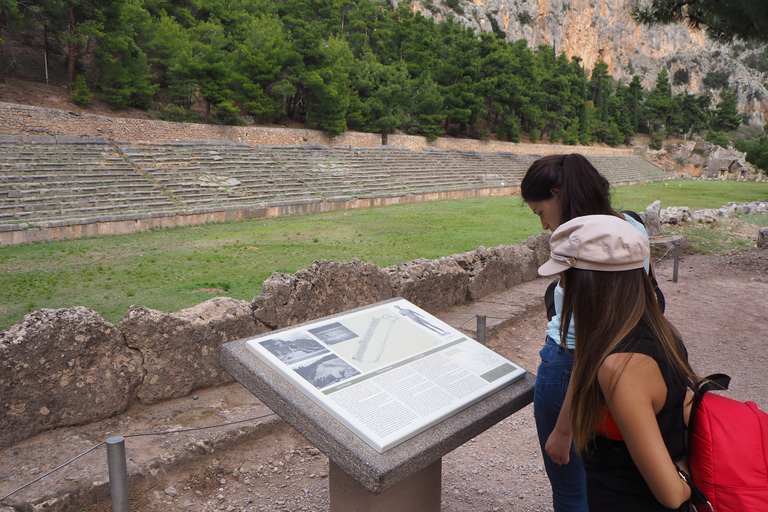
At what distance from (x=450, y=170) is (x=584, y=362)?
3027 centimetres

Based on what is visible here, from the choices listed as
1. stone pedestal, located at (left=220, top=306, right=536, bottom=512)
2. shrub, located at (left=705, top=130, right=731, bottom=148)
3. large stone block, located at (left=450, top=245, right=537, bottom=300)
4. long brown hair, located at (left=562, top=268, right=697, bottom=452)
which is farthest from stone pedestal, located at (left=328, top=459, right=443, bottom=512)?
shrub, located at (left=705, top=130, right=731, bottom=148)

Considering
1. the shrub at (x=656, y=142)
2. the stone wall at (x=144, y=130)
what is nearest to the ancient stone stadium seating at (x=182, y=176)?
the stone wall at (x=144, y=130)

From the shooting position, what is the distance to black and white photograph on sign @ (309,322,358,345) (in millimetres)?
2400

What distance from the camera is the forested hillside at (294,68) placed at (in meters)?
26.4

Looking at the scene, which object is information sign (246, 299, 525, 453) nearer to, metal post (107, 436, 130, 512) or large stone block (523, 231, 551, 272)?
metal post (107, 436, 130, 512)

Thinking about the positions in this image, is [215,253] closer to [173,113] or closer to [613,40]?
[173,113]

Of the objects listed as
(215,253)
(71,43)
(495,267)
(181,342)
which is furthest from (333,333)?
(71,43)

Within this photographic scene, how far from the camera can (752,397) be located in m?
4.52

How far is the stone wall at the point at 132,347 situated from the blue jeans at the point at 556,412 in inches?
105

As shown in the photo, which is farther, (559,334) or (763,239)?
(763,239)

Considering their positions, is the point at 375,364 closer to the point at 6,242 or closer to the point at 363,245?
the point at 363,245

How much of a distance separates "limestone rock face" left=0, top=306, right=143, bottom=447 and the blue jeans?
108 inches

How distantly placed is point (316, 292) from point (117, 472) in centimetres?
276

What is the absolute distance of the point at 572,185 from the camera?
1878mm
